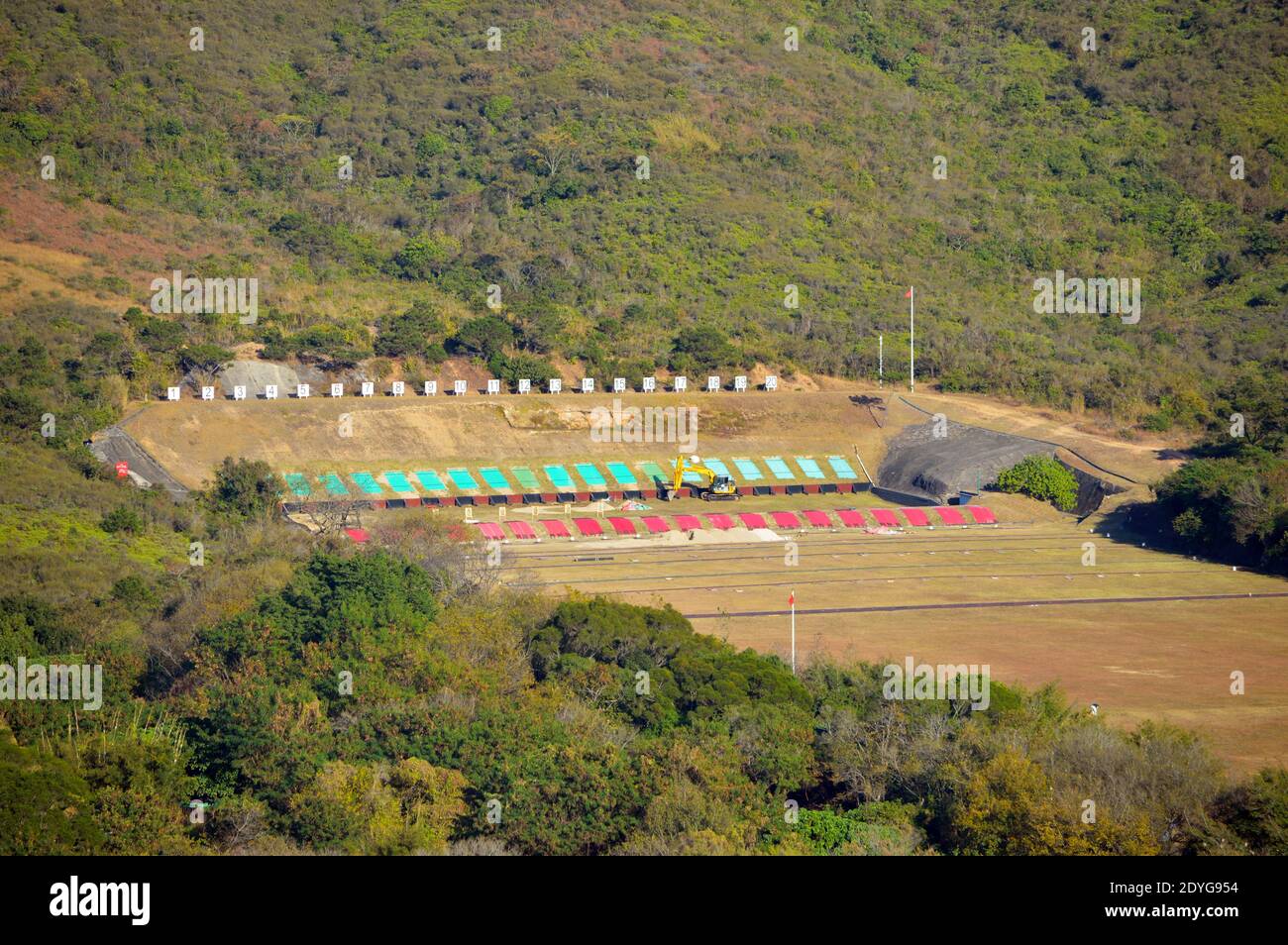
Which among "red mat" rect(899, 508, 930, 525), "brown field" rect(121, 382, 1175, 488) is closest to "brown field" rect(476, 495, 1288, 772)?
"red mat" rect(899, 508, 930, 525)

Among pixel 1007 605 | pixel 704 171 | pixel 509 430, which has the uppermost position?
pixel 704 171

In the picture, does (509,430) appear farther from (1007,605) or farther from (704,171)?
(704,171)

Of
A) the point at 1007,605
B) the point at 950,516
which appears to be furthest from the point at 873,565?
the point at 950,516

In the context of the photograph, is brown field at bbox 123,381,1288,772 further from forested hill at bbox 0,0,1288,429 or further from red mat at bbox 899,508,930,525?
forested hill at bbox 0,0,1288,429

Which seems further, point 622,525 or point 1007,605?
point 622,525

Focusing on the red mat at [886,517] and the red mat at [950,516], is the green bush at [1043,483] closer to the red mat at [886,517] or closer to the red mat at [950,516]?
the red mat at [950,516]

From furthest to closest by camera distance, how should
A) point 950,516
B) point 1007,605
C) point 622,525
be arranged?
point 950,516, point 622,525, point 1007,605

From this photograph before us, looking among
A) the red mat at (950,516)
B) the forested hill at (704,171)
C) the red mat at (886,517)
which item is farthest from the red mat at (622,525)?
the forested hill at (704,171)

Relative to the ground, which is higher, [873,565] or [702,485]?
[702,485]
